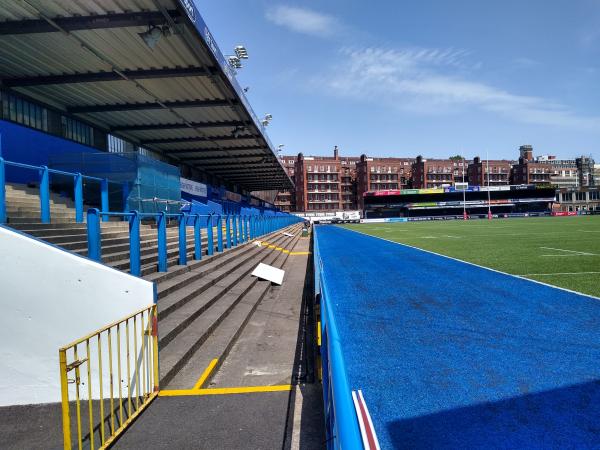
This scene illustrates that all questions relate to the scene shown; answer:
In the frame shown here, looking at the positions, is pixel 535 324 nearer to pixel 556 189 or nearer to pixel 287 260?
pixel 287 260

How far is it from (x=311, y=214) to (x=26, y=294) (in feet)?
320

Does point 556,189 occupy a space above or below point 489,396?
above

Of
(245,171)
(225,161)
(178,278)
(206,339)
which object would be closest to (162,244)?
(178,278)

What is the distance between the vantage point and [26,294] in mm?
4031

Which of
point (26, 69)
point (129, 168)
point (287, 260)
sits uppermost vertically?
point (26, 69)

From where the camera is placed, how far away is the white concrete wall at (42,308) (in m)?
4.01

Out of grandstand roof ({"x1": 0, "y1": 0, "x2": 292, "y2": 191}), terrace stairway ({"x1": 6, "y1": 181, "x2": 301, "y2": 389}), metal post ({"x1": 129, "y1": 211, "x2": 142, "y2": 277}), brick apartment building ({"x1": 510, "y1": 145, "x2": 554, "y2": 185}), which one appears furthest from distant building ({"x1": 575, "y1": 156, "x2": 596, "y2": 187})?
metal post ({"x1": 129, "y1": 211, "x2": 142, "y2": 277})

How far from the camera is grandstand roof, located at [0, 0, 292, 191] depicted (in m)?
9.56

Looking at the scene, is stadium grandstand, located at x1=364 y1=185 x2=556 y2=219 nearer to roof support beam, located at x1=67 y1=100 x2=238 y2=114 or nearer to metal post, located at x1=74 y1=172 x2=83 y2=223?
roof support beam, located at x1=67 y1=100 x2=238 y2=114

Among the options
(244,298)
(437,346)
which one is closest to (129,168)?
(244,298)

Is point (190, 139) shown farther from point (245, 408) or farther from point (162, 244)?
point (245, 408)

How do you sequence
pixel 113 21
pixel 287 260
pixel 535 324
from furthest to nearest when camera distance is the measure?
1. pixel 287 260
2. pixel 113 21
3. pixel 535 324

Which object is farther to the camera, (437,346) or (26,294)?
(437,346)

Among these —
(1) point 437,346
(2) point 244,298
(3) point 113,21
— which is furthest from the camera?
(3) point 113,21
